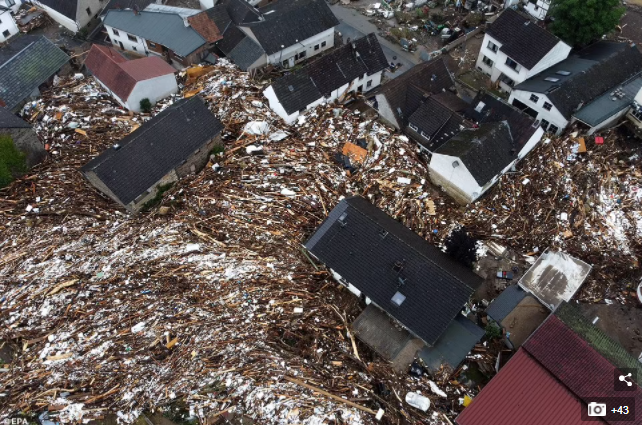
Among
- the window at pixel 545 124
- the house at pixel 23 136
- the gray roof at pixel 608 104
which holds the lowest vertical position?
the house at pixel 23 136

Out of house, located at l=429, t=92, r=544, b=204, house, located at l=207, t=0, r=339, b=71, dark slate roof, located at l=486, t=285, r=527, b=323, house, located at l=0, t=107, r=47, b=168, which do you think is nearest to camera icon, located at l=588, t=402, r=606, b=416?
dark slate roof, located at l=486, t=285, r=527, b=323

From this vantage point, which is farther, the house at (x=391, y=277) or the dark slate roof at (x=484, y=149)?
the dark slate roof at (x=484, y=149)

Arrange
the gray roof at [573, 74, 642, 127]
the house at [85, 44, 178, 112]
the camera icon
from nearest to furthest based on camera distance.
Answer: the camera icon < the gray roof at [573, 74, 642, 127] < the house at [85, 44, 178, 112]

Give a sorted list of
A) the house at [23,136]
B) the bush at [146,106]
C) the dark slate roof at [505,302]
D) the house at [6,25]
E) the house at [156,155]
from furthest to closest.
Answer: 1. the house at [6,25]
2. the bush at [146,106]
3. the house at [23,136]
4. the house at [156,155]
5. the dark slate roof at [505,302]

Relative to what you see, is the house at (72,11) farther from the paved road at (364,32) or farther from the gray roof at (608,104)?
the gray roof at (608,104)

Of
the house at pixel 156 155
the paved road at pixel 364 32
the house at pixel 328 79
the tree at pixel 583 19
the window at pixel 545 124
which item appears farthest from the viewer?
the paved road at pixel 364 32

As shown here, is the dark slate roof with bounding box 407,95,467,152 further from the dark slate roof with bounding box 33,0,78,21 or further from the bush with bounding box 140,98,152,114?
the dark slate roof with bounding box 33,0,78,21

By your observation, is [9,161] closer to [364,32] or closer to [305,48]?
[305,48]

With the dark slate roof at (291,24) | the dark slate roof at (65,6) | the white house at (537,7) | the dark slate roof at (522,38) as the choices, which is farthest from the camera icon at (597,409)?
the dark slate roof at (65,6)

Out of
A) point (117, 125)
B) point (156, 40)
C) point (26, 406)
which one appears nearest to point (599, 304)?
point (26, 406)
